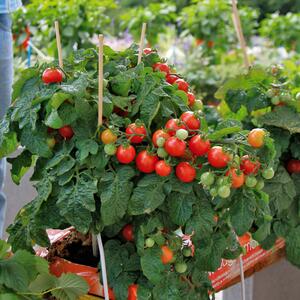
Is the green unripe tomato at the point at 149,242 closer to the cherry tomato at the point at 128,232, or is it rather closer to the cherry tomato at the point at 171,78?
the cherry tomato at the point at 128,232

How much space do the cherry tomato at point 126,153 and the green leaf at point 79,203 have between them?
0.08 meters

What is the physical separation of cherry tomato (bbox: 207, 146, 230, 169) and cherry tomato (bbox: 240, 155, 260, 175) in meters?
0.06

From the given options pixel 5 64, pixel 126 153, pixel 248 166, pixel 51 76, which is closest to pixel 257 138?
pixel 248 166

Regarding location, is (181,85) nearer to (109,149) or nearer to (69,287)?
(109,149)

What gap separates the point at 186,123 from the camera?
1333mm

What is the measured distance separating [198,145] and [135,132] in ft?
0.47

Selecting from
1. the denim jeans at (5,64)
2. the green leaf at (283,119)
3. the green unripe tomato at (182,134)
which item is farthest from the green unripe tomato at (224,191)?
the denim jeans at (5,64)

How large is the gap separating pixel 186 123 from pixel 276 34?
3.85m

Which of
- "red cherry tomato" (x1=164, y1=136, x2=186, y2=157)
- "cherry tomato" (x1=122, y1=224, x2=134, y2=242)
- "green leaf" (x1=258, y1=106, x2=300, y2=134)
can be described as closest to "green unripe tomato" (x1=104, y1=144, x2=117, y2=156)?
"red cherry tomato" (x1=164, y1=136, x2=186, y2=157)

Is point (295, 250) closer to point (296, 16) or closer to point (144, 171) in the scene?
point (144, 171)

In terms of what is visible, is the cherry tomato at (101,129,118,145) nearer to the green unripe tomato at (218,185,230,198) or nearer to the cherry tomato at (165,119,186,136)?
the cherry tomato at (165,119,186,136)

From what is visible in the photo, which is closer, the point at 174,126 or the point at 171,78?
the point at 174,126

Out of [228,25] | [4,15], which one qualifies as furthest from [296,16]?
[4,15]

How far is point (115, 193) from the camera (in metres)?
1.30
